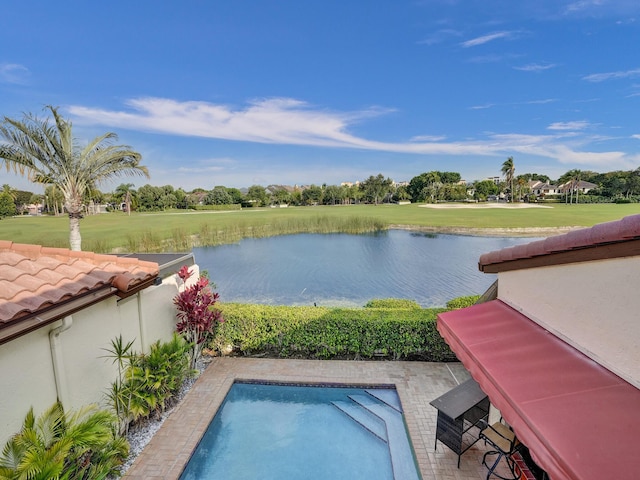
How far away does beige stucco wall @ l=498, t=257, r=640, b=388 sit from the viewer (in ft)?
9.84

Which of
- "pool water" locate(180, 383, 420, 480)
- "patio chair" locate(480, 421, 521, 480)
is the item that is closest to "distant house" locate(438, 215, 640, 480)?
"patio chair" locate(480, 421, 521, 480)

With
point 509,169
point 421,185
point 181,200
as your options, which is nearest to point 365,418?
point 181,200

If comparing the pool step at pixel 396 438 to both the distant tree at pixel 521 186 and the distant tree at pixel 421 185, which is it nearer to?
the distant tree at pixel 421 185

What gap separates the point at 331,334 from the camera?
30.0ft

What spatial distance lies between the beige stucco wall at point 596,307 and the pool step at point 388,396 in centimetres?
394

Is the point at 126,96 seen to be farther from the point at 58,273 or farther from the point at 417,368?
the point at 417,368

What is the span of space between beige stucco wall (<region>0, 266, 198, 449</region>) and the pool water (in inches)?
89.5

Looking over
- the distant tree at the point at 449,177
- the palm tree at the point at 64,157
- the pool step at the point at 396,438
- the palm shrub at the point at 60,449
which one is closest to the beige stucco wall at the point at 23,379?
Result: the palm shrub at the point at 60,449

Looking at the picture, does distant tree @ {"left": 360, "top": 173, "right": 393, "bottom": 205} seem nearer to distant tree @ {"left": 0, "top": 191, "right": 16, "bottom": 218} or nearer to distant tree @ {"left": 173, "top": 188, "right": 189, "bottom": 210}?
distant tree @ {"left": 173, "top": 188, "right": 189, "bottom": 210}

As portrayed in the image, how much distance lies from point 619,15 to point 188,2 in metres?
24.0

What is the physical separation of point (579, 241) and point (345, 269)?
65.1ft

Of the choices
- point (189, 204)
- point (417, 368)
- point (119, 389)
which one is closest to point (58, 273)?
point (119, 389)

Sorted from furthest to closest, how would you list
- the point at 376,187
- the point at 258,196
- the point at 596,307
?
A: 1. the point at 258,196
2. the point at 376,187
3. the point at 596,307

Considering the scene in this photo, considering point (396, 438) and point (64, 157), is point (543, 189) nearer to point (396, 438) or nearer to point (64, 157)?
A: point (396, 438)
